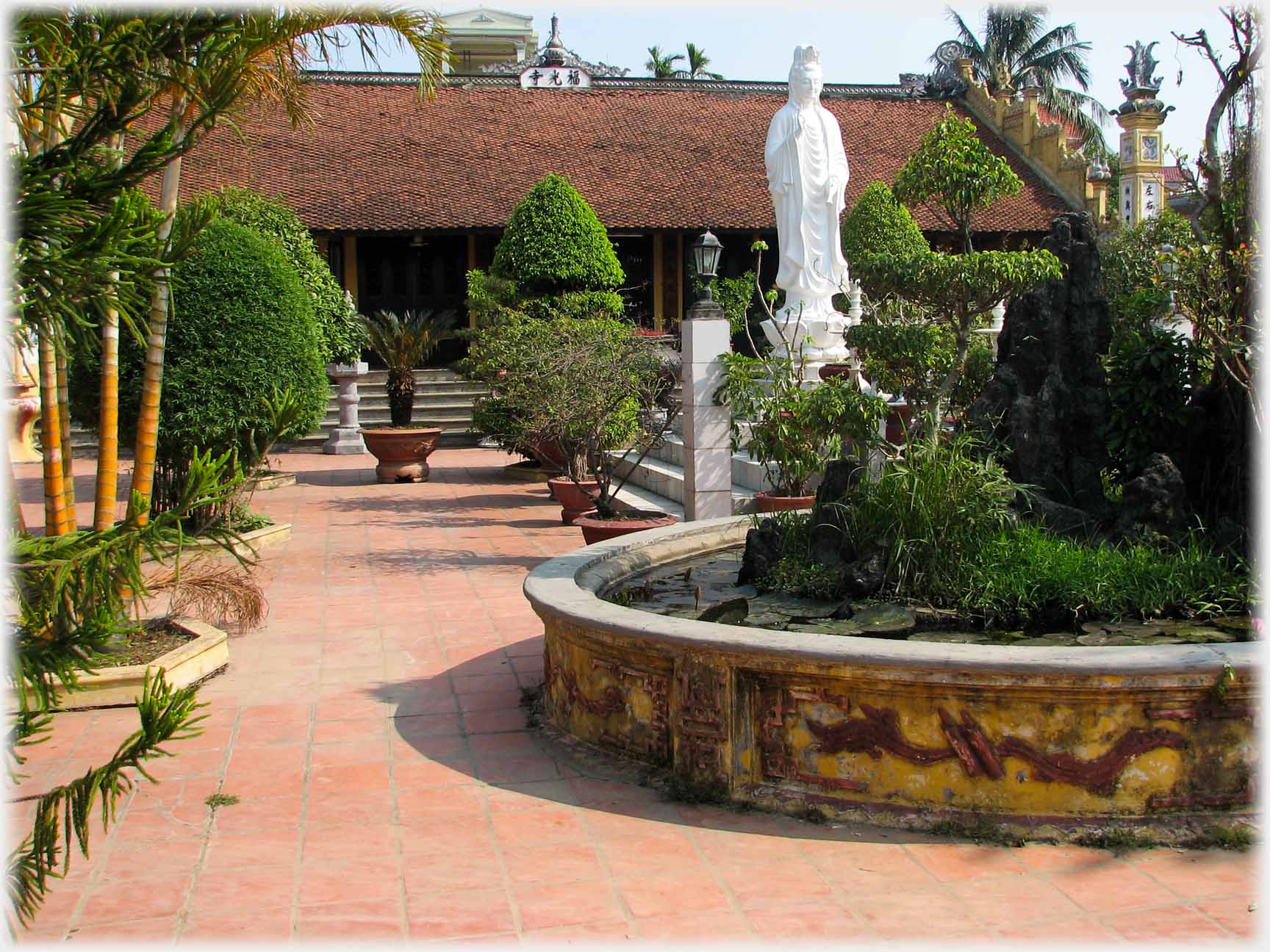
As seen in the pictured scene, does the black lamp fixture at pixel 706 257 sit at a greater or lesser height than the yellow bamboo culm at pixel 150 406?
greater

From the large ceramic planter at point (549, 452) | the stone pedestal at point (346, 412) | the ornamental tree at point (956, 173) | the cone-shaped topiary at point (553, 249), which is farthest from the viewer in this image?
the stone pedestal at point (346, 412)

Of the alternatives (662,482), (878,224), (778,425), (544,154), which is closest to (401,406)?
(662,482)

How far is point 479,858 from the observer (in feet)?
15.0

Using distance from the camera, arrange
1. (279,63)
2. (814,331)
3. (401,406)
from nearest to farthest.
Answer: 1. (279,63)
2. (814,331)
3. (401,406)

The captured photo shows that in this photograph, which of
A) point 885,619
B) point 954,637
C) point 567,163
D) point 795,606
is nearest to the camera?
point 954,637

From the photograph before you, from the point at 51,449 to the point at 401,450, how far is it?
8876 mm

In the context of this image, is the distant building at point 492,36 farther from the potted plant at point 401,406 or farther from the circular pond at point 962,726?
the circular pond at point 962,726

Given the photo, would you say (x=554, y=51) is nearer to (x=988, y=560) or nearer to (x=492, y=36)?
(x=492, y=36)

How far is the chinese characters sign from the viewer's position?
Result: 26.5 meters

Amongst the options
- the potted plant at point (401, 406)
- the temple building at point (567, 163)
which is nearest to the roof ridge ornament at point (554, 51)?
the temple building at point (567, 163)

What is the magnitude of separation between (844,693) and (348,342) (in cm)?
1421

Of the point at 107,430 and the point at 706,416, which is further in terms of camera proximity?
the point at 706,416

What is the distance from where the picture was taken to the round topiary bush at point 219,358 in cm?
1019

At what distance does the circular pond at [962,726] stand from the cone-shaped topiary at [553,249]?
488 inches
